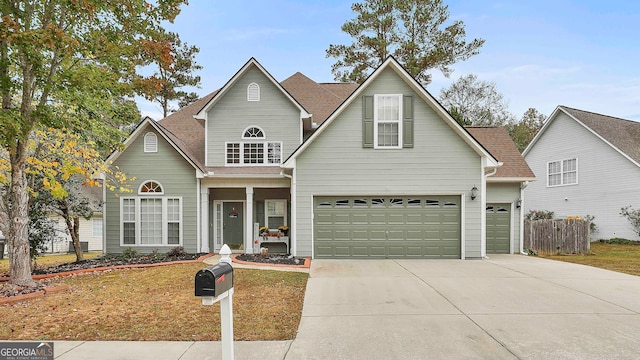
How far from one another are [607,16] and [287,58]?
1628 cm

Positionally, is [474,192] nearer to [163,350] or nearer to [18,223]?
[163,350]

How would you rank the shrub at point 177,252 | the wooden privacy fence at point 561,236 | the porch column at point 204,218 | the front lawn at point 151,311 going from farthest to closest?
the wooden privacy fence at point 561,236 → the porch column at point 204,218 → the shrub at point 177,252 → the front lawn at point 151,311

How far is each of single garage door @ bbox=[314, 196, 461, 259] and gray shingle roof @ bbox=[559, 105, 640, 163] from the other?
40.4 feet

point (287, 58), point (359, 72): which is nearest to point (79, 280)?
point (287, 58)

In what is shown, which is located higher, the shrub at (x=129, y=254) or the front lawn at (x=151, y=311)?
the front lawn at (x=151, y=311)

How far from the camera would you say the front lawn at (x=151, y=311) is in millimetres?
4918

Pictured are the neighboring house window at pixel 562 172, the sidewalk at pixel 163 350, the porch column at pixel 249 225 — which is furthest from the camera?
the neighboring house window at pixel 562 172

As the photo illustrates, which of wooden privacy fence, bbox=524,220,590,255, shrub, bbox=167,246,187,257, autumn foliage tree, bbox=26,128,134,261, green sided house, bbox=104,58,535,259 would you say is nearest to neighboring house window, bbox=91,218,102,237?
autumn foliage tree, bbox=26,128,134,261

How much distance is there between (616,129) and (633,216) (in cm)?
534

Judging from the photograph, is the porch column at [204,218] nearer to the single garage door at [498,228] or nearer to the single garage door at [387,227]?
the single garage door at [387,227]

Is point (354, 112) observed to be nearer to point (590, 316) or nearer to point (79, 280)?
point (590, 316)

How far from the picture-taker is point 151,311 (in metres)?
5.96

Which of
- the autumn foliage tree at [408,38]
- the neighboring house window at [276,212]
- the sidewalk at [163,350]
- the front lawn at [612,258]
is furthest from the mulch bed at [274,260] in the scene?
the autumn foliage tree at [408,38]

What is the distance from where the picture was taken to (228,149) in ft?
44.7
